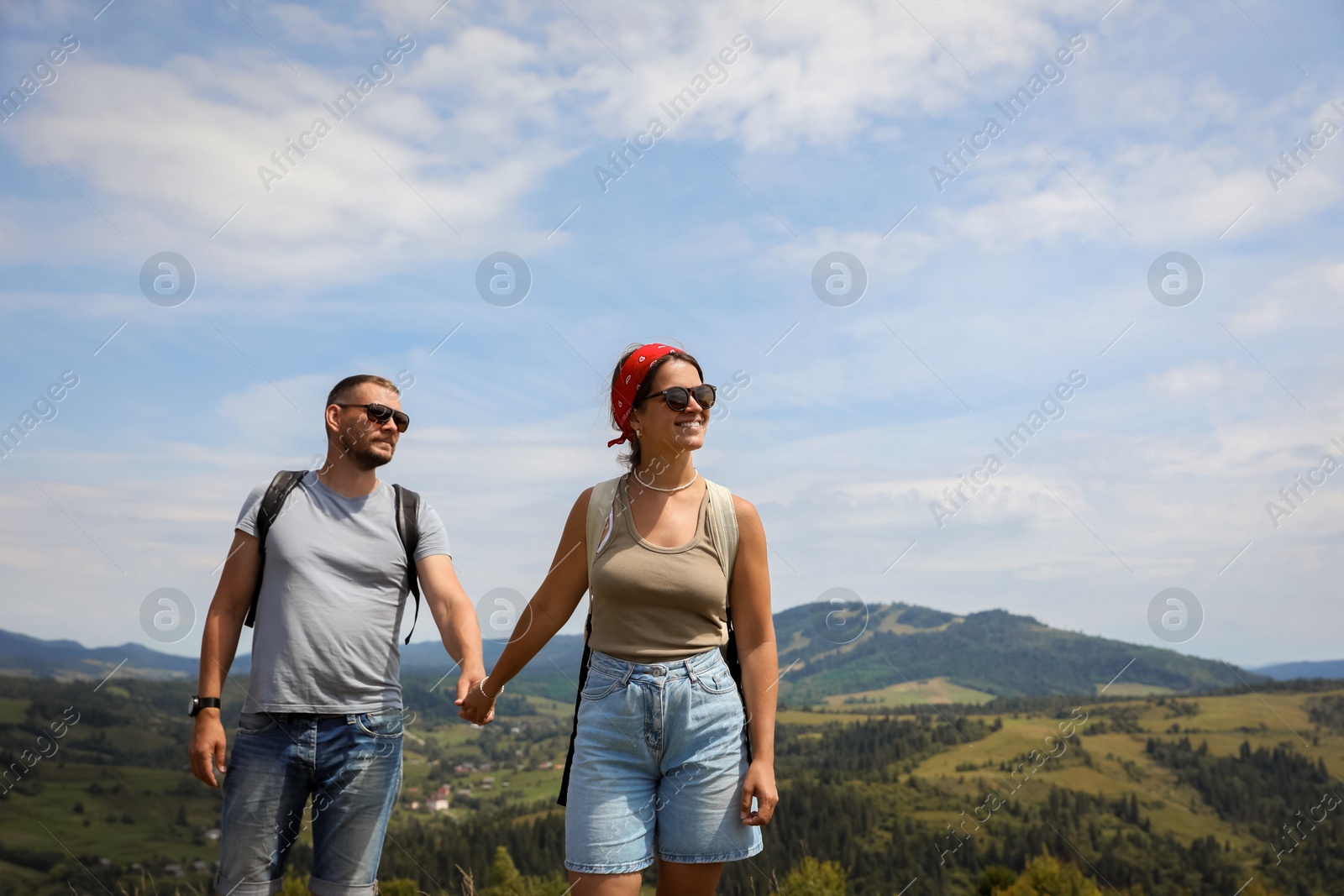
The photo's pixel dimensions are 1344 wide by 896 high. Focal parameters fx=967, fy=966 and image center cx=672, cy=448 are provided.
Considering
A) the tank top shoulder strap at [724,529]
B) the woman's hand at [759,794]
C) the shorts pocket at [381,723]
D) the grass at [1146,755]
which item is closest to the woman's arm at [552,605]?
the shorts pocket at [381,723]

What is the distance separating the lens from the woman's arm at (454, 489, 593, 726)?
3.90 meters

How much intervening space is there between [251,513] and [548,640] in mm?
1446

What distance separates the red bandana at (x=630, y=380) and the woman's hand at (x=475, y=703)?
46.9 inches

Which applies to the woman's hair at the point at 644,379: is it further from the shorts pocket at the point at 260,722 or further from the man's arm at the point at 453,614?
the shorts pocket at the point at 260,722

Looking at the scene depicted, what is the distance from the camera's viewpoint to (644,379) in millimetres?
3838

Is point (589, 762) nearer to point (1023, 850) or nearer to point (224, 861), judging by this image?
point (224, 861)

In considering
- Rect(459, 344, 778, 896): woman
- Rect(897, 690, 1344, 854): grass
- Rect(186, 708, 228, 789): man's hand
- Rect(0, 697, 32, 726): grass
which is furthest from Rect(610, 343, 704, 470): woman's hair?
Rect(0, 697, 32, 726): grass

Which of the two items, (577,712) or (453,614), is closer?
(577,712)

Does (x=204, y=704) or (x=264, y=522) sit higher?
(x=264, y=522)

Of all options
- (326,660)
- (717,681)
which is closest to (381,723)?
(326,660)

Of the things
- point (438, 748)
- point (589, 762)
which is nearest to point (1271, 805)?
point (438, 748)

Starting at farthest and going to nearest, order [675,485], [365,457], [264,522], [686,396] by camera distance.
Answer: [365,457] < [264,522] < [675,485] < [686,396]

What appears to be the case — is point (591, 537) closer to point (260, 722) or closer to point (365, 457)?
point (365, 457)

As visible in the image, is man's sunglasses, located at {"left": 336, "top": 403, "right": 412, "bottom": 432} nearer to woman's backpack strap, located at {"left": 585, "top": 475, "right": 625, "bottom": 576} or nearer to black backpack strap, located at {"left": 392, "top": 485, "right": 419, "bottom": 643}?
black backpack strap, located at {"left": 392, "top": 485, "right": 419, "bottom": 643}
